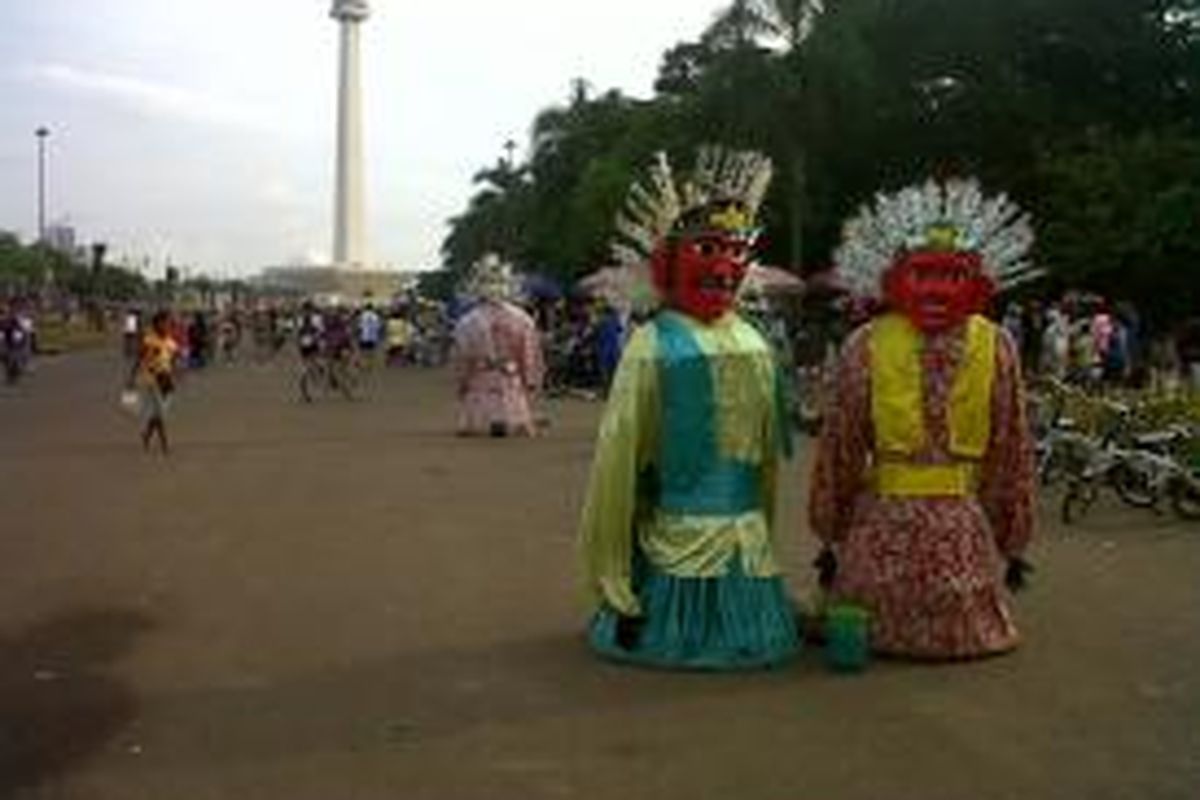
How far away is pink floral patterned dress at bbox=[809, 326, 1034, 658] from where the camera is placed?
443 inches

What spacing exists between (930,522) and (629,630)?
58.9 inches

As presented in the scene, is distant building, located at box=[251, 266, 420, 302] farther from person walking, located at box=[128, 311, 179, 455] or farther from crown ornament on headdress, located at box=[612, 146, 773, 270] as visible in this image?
crown ornament on headdress, located at box=[612, 146, 773, 270]

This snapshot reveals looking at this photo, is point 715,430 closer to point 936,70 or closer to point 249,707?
point 249,707

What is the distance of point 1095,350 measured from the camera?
29406 mm

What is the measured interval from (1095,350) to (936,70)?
26.0 m

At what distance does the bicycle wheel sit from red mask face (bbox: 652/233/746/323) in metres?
7.72

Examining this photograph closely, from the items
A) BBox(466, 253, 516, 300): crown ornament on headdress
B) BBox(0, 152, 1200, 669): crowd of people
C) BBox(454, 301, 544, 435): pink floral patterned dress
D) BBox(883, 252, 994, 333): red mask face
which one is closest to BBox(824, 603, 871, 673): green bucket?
BBox(0, 152, 1200, 669): crowd of people

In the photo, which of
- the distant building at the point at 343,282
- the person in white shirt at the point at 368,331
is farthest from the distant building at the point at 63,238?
the person in white shirt at the point at 368,331

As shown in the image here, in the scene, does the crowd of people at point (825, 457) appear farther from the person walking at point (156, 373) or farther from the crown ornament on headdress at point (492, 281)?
the crown ornament on headdress at point (492, 281)

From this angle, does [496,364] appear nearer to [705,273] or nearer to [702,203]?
[702,203]

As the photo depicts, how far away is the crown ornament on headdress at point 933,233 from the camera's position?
11766mm

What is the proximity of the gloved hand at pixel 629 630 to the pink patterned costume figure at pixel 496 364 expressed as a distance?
16.8 meters

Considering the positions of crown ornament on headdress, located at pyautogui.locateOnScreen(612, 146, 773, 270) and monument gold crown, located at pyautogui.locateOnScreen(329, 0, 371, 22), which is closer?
crown ornament on headdress, located at pyautogui.locateOnScreen(612, 146, 773, 270)

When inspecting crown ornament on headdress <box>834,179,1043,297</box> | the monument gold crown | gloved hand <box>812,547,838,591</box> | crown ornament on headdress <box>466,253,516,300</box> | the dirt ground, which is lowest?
the dirt ground
